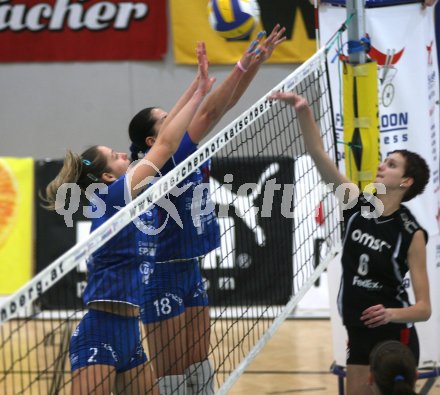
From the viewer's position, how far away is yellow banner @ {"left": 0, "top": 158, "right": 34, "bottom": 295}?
29.2 feet

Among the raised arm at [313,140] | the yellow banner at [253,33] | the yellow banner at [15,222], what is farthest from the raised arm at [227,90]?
the yellow banner at [253,33]

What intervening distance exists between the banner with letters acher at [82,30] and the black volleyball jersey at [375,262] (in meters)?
6.49

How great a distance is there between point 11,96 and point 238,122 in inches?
266

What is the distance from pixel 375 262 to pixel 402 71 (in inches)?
76.4

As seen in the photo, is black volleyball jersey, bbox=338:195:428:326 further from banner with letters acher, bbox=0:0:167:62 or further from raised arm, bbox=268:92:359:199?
banner with letters acher, bbox=0:0:167:62

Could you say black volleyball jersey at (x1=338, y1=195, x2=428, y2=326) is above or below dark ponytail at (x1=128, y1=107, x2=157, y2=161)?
below

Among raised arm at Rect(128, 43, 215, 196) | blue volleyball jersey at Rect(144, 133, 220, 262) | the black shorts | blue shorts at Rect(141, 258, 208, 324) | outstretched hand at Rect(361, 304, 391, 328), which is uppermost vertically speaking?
raised arm at Rect(128, 43, 215, 196)

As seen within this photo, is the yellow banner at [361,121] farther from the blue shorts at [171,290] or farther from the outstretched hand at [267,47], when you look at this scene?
the blue shorts at [171,290]

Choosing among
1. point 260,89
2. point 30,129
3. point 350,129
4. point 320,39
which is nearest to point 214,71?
point 260,89

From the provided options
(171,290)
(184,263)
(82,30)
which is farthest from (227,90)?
(82,30)

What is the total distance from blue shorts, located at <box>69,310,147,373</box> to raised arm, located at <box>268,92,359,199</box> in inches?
44.5

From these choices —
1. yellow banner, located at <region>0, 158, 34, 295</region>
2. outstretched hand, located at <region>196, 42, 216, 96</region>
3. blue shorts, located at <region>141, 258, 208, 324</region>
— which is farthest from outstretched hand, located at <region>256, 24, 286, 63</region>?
yellow banner, located at <region>0, 158, 34, 295</region>

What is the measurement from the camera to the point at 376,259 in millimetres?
4129

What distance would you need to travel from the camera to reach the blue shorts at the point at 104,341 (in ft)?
12.8
